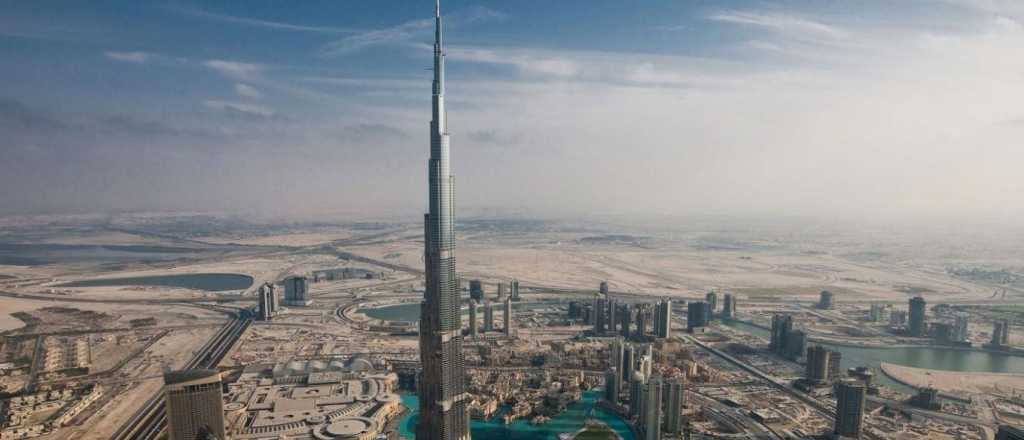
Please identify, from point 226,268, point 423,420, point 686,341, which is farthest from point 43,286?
point 686,341

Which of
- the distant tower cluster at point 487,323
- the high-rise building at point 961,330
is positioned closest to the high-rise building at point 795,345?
the high-rise building at point 961,330

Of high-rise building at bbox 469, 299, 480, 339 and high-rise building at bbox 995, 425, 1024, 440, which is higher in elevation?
high-rise building at bbox 995, 425, 1024, 440

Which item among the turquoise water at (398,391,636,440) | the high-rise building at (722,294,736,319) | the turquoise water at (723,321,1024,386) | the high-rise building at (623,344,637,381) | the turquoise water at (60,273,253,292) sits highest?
the high-rise building at (623,344,637,381)

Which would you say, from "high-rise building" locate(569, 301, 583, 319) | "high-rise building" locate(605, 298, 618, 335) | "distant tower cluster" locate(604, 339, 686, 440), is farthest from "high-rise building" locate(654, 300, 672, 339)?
"distant tower cluster" locate(604, 339, 686, 440)

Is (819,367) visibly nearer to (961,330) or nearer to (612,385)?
(612,385)

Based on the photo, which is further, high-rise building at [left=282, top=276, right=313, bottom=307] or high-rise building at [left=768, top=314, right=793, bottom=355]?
high-rise building at [left=282, top=276, right=313, bottom=307]

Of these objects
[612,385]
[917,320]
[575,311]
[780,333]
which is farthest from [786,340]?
[575,311]

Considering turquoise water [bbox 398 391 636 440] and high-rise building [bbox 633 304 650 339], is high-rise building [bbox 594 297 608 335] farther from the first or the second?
turquoise water [bbox 398 391 636 440]
